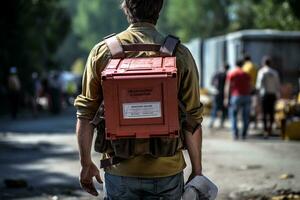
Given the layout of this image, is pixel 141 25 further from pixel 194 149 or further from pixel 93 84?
pixel 194 149

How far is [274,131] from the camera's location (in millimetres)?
17906

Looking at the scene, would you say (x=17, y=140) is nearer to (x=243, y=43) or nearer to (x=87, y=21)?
(x=243, y=43)

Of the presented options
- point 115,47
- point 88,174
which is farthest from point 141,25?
point 88,174

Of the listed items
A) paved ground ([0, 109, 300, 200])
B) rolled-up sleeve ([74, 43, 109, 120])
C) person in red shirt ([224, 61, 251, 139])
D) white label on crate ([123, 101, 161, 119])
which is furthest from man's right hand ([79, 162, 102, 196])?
person in red shirt ([224, 61, 251, 139])

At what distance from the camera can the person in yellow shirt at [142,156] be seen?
3.58 meters

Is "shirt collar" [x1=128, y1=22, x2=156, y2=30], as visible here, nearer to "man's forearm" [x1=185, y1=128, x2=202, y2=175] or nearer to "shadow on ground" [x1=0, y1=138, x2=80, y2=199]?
"man's forearm" [x1=185, y1=128, x2=202, y2=175]

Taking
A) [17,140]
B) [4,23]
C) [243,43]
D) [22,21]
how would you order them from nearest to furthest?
[17,140] < [243,43] < [4,23] < [22,21]

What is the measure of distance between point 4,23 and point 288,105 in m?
15.8

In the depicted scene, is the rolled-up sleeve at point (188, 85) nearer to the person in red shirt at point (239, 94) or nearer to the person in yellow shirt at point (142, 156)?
the person in yellow shirt at point (142, 156)

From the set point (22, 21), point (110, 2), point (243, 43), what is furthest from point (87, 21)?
point (243, 43)

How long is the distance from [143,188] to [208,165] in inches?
300

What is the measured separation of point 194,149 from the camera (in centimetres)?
370

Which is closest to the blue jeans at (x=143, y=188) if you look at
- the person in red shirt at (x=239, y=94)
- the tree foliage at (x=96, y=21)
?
the person in red shirt at (x=239, y=94)

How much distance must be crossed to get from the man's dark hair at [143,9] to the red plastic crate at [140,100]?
32 cm
